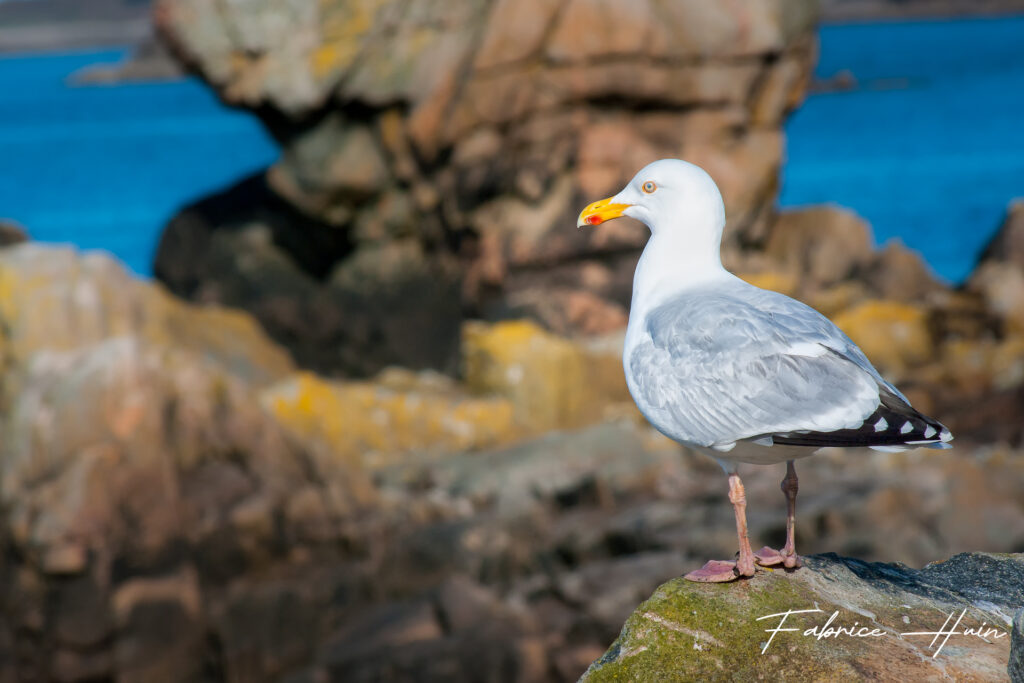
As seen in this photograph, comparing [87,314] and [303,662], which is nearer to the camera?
[303,662]

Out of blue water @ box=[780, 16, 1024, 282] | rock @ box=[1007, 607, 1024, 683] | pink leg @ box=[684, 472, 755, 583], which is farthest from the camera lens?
→ blue water @ box=[780, 16, 1024, 282]

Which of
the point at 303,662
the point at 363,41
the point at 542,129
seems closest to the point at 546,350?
the point at 542,129

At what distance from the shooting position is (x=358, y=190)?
16359 mm

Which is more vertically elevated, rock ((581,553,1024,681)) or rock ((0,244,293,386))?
rock ((0,244,293,386))

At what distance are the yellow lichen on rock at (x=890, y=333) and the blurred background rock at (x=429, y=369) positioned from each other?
0.04 meters

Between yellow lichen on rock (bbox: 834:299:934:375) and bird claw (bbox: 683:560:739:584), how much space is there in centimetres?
1080

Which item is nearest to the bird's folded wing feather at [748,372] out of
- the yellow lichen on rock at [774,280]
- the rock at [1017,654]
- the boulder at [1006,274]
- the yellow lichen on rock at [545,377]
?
the rock at [1017,654]

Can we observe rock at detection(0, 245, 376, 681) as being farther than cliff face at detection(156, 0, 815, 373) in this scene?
No

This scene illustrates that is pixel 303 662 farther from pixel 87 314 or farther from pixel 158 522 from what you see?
pixel 87 314

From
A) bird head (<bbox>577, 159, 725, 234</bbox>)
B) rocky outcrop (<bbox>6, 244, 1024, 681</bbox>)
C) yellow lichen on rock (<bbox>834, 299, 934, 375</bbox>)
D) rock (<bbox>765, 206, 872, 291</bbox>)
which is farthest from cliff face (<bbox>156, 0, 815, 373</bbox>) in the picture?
bird head (<bbox>577, 159, 725, 234</bbox>)

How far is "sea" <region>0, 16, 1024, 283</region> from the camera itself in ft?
114

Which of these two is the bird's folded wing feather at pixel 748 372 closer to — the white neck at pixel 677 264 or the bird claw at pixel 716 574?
the white neck at pixel 677 264

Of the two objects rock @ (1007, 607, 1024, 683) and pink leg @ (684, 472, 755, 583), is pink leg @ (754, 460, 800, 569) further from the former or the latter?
rock @ (1007, 607, 1024, 683)

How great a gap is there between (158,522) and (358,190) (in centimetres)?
833
